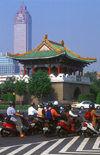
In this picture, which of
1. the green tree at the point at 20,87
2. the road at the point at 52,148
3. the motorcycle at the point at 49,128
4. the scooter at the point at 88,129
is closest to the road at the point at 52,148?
the road at the point at 52,148

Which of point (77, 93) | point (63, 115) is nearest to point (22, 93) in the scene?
point (77, 93)

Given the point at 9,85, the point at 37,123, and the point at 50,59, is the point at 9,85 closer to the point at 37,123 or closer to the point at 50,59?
the point at 50,59

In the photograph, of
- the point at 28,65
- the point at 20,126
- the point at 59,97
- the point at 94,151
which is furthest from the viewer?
the point at 28,65

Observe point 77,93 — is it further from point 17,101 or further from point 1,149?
point 1,149

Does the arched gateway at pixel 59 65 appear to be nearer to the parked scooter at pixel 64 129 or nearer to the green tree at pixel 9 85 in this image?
the green tree at pixel 9 85

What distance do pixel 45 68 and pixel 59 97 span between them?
7157mm

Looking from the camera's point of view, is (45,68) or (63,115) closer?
(63,115)

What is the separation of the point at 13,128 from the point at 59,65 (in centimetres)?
3895

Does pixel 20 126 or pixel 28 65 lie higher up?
pixel 28 65

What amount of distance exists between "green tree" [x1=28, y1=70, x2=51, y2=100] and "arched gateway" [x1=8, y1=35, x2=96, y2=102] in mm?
1791

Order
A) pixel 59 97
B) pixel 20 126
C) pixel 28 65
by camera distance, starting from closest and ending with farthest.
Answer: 1. pixel 20 126
2. pixel 59 97
3. pixel 28 65

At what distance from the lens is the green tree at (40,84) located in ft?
159

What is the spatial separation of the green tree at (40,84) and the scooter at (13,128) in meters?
34.2

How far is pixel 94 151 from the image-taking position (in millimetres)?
9469
